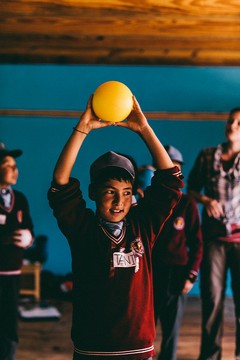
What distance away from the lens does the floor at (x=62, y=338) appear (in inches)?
141

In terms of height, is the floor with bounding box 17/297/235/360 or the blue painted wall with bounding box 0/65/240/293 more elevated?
the blue painted wall with bounding box 0/65/240/293

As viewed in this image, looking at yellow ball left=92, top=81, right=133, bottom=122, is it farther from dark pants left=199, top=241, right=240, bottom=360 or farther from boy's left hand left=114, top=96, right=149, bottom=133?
dark pants left=199, top=241, right=240, bottom=360

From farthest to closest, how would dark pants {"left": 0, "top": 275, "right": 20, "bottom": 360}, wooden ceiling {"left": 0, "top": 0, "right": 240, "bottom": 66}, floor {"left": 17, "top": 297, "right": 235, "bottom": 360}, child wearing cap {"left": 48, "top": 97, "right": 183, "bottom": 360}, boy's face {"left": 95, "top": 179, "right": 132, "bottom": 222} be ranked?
floor {"left": 17, "top": 297, "right": 235, "bottom": 360}
wooden ceiling {"left": 0, "top": 0, "right": 240, "bottom": 66}
dark pants {"left": 0, "top": 275, "right": 20, "bottom": 360}
boy's face {"left": 95, "top": 179, "right": 132, "bottom": 222}
child wearing cap {"left": 48, "top": 97, "right": 183, "bottom": 360}

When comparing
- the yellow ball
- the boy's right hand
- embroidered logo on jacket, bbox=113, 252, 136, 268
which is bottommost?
embroidered logo on jacket, bbox=113, 252, 136, 268

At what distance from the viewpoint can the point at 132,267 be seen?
174 centimetres

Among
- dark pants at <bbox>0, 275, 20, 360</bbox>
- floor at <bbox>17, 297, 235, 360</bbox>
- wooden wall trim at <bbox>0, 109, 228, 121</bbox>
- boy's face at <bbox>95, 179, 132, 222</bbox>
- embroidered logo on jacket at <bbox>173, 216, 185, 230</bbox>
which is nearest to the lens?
boy's face at <bbox>95, 179, 132, 222</bbox>

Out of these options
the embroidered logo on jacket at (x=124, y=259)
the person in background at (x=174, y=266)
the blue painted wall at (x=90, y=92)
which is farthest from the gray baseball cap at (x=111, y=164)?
the blue painted wall at (x=90, y=92)

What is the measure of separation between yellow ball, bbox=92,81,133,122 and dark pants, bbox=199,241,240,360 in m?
1.61

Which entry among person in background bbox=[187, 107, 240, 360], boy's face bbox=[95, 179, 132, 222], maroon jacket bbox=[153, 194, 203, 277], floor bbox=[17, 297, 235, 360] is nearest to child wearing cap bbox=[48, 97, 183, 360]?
boy's face bbox=[95, 179, 132, 222]

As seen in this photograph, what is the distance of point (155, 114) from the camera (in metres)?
5.62

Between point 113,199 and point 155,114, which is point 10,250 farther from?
point 155,114

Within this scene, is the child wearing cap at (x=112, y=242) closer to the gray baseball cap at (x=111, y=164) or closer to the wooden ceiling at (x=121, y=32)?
the gray baseball cap at (x=111, y=164)

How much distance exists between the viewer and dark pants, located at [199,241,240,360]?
121 inches

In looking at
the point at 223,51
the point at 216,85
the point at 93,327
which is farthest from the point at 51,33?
the point at 93,327
